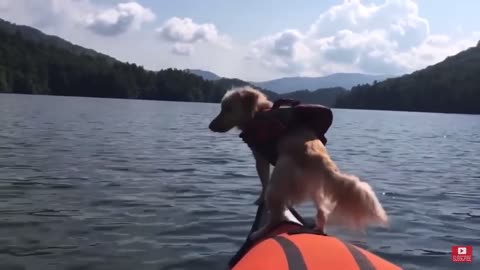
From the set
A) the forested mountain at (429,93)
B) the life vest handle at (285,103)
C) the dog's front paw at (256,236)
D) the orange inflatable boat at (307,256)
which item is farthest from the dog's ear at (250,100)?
the forested mountain at (429,93)

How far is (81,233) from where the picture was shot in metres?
8.97

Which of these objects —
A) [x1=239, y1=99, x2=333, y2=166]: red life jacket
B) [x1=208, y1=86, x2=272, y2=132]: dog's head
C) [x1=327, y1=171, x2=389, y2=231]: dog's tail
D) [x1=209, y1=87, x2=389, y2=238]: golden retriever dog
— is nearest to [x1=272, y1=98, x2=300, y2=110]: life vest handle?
[x1=239, y1=99, x2=333, y2=166]: red life jacket

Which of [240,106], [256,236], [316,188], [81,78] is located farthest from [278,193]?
[81,78]

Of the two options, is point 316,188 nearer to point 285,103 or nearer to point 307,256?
point 285,103

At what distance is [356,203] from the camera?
5641 mm

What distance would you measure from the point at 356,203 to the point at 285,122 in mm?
1233

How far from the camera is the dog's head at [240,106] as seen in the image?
6762 mm

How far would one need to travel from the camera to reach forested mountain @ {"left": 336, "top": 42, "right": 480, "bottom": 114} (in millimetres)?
141500

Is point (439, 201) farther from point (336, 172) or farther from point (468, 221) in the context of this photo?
point (336, 172)

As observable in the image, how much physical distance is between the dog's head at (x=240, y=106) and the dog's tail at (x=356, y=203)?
148 centimetres

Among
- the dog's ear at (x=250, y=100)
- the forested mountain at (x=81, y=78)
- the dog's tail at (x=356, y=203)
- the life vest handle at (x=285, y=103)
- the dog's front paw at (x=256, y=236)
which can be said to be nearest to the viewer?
the dog's tail at (x=356, y=203)

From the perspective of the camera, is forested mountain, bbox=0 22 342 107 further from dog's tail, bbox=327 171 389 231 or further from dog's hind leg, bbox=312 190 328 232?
dog's tail, bbox=327 171 389 231

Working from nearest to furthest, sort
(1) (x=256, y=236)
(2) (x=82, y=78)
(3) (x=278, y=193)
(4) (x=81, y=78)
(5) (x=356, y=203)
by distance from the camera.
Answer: (5) (x=356, y=203)
(3) (x=278, y=193)
(1) (x=256, y=236)
(2) (x=82, y=78)
(4) (x=81, y=78)

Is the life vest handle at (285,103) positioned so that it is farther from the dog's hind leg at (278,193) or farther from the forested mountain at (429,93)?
the forested mountain at (429,93)
